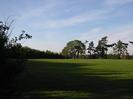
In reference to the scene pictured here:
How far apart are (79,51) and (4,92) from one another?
96280 mm

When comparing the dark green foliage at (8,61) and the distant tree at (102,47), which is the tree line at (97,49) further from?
the dark green foliage at (8,61)

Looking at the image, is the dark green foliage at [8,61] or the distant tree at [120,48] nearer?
the dark green foliage at [8,61]

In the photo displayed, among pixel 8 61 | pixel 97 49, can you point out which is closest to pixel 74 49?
pixel 97 49

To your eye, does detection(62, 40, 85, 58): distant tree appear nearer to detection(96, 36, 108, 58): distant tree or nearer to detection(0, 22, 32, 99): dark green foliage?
detection(96, 36, 108, 58): distant tree

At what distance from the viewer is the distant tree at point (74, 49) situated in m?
104

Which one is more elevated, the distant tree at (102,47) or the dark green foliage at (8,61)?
the distant tree at (102,47)

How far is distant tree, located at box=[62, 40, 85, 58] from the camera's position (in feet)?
341

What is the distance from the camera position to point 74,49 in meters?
109

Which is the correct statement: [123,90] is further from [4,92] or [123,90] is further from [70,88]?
[4,92]

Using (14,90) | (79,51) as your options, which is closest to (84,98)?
(14,90)

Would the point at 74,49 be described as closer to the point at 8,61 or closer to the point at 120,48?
the point at 120,48

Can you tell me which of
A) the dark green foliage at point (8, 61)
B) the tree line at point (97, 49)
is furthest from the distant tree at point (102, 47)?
the dark green foliage at point (8, 61)

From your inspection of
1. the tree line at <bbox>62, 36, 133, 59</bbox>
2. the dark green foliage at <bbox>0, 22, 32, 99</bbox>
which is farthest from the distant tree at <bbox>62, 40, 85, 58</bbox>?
the dark green foliage at <bbox>0, 22, 32, 99</bbox>

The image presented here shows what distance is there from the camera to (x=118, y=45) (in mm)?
105875
